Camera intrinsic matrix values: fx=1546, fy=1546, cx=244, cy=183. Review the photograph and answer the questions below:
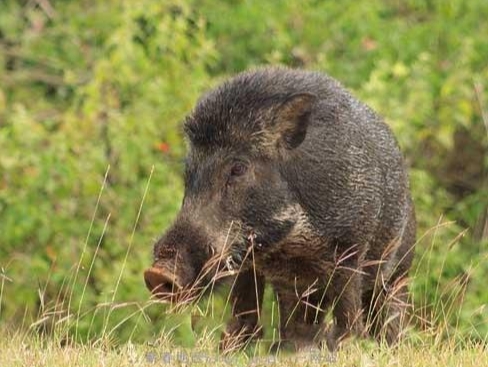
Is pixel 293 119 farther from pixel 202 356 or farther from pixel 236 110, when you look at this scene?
pixel 202 356

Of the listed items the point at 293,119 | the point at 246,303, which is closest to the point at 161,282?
the point at 246,303

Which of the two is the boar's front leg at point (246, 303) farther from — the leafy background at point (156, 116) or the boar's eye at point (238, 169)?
the leafy background at point (156, 116)

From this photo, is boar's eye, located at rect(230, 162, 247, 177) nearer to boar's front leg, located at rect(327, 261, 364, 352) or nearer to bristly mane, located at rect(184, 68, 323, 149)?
bristly mane, located at rect(184, 68, 323, 149)

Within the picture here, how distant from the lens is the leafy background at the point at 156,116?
32.2ft

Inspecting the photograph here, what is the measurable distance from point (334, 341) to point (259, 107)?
3.50 ft

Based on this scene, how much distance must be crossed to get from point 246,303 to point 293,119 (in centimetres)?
86

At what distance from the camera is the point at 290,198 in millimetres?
6676

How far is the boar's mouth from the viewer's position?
238 inches

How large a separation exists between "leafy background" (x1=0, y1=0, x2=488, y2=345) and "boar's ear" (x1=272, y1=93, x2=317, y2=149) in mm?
2140

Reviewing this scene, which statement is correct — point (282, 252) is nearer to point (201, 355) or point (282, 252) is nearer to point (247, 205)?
point (247, 205)

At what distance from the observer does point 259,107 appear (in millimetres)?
6754

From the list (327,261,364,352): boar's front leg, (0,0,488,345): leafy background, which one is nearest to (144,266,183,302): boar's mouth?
(327,261,364,352): boar's front leg

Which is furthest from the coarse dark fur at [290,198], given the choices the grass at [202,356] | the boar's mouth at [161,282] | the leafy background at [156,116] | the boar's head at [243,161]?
the leafy background at [156,116]

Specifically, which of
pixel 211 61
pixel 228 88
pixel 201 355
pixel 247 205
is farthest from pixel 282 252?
pixel 211 61
